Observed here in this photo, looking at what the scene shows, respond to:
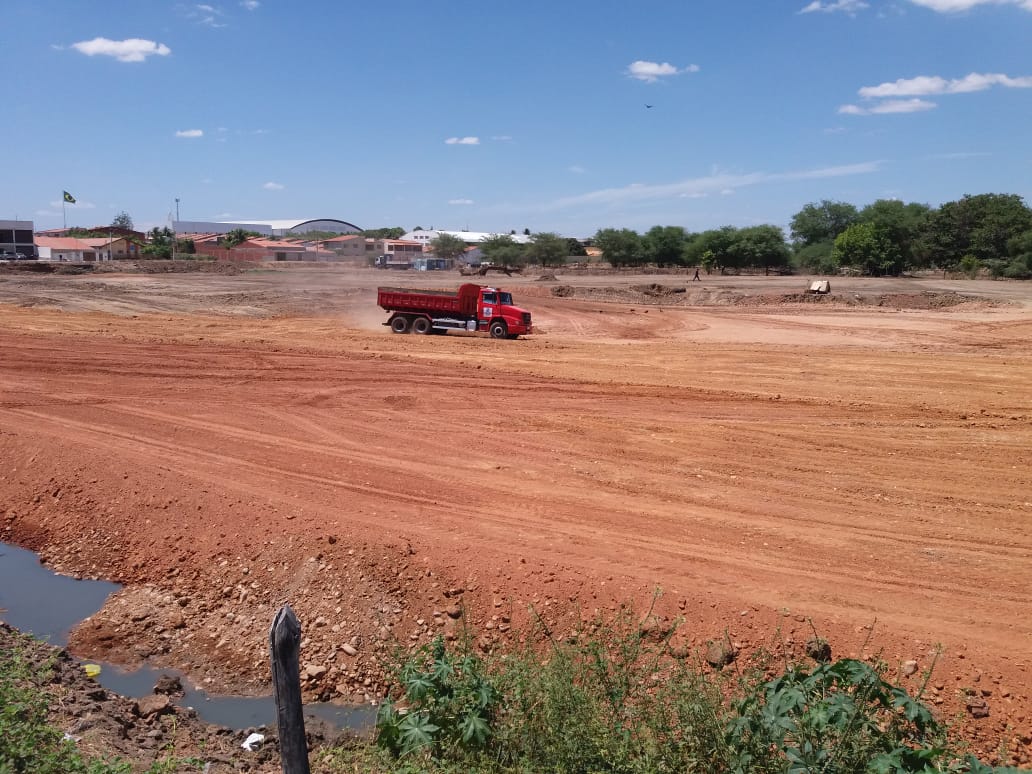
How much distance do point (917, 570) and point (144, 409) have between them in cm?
1586

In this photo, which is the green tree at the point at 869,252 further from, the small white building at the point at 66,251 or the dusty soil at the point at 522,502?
the small white building at the point at 66,251

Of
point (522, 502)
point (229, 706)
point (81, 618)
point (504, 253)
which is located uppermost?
point (504, 253)

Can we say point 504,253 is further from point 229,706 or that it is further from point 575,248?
point 229,706

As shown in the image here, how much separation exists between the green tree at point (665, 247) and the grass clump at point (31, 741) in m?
102

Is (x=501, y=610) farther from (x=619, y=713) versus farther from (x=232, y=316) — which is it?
(x=232, y=316)

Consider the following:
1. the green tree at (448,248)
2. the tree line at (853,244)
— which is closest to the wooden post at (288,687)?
the tree line at (853,244)

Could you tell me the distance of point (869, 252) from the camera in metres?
80.8

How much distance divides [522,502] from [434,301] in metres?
22.6

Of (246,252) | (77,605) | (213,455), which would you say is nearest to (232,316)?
(213,455)

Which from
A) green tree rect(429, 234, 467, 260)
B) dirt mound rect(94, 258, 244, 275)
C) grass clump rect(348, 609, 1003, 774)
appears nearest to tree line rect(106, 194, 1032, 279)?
green tree rect(429, 234, 467, 260)

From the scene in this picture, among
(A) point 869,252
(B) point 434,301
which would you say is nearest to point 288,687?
(B) point 434,301

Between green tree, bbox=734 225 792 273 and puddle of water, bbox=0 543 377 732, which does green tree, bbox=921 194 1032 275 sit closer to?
green tree, bbox=734 225 792 273

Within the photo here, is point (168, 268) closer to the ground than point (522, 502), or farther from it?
farther from it

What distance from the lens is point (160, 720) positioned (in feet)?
26.7
